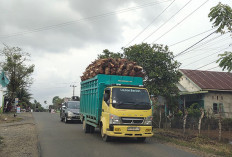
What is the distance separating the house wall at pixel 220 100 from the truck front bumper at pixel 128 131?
13.3m

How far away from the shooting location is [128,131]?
343 inches

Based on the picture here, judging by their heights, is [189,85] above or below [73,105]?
above

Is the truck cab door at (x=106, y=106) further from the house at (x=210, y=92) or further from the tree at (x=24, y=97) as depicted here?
the tree at (x=24, y=97)

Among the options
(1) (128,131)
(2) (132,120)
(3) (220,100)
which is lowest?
(1) (128,131)

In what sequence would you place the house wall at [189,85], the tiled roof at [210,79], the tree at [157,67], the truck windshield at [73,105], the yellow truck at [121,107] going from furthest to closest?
1. the house wall at [189,85]
2. the tiled roof at [210,79]
3. the truck windshield at [73,105]
4. the tree at [157,67]
5. the yellow truck at [121,107]

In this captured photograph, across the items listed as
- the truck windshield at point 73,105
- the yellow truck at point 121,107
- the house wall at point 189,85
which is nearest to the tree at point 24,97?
the truck windshield at point 73,105

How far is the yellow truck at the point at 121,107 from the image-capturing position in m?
8.70

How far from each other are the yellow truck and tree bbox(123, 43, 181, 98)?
6.66 metres

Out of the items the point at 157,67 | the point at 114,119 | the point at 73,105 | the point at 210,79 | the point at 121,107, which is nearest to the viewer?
the point at 114,119

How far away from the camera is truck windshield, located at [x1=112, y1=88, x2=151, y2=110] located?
8.94 m

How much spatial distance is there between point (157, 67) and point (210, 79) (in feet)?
30.3

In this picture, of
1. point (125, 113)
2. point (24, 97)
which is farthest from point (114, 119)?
point (24, 97)

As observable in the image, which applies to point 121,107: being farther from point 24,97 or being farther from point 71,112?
point 24,97

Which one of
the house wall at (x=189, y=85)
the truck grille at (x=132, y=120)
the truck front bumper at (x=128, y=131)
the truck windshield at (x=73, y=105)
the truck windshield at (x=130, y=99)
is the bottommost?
the truck front bumper at (x=128, y=131)
